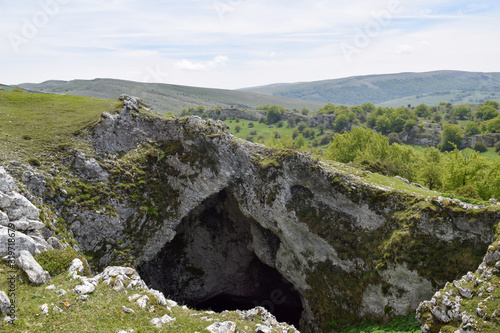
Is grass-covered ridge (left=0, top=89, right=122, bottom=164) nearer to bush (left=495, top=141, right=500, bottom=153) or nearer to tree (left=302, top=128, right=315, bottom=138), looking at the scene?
bush (left=495, top=141, right=500, bottom=153)

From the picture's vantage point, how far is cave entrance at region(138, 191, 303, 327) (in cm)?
3216

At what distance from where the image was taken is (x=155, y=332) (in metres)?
13.6

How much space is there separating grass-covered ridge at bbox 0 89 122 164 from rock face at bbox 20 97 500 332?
248cm

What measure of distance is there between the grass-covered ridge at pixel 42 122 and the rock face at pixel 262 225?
2479mm

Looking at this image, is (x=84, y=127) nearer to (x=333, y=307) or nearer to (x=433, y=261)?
(x=333, y=307)

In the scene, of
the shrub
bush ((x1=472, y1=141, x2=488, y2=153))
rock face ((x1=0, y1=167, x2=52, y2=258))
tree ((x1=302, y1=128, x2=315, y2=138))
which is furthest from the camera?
tree ((x1=302, y1=128, x2=315, y2=138))

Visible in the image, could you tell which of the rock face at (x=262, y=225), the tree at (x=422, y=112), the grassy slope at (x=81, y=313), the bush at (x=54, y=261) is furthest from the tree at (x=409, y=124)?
the bush at (x=54, y=261)

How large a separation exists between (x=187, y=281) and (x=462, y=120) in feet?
544

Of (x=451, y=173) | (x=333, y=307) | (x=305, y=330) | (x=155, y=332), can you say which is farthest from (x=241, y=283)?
(x=451, y=173)

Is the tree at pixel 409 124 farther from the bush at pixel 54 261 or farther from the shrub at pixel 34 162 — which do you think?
the bush at pixel 54 261

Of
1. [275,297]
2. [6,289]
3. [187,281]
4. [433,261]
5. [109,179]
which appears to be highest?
[109,179]

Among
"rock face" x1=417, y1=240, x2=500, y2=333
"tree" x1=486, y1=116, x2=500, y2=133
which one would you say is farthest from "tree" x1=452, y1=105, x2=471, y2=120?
"rock face" x1=417, y1=240, x2=500, y2=333

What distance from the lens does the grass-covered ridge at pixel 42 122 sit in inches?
974

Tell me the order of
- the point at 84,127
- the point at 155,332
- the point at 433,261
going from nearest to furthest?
1. the point at 155,332
2. the point at 433,261
3. the point at 84,127
